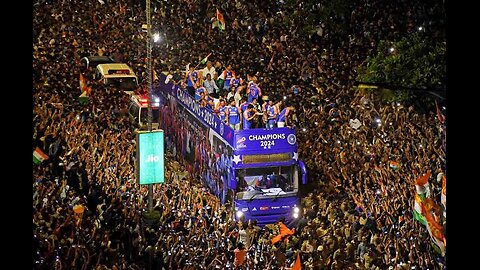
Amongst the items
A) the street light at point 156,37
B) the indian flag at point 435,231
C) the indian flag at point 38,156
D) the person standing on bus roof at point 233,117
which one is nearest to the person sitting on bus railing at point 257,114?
the person standing on bus roof at point 233,117

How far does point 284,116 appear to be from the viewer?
774cm

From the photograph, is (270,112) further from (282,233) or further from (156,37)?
(156,37)

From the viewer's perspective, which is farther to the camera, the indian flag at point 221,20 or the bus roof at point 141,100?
the indian flag at point 221,20

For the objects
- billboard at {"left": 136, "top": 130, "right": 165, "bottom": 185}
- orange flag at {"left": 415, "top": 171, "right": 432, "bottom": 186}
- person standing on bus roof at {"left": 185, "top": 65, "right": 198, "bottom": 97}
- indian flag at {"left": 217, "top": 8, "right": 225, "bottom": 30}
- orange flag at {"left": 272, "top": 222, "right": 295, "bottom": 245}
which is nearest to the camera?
billboard at {"left": 136, "top": 130, "right": 165, "bottom": 185}

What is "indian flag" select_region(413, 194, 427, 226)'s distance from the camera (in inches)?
279

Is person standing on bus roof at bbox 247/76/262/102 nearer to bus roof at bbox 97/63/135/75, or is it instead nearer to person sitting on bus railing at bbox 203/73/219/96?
person sitting on bus railing at bbox 203/73/219/96

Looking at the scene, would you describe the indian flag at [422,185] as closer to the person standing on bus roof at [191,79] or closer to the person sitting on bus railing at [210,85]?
the person sitting on bus railing at [210,85]

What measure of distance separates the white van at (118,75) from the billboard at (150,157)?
756mm

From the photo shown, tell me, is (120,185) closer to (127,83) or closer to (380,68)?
(127,83)

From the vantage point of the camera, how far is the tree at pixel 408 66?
26.2 ft

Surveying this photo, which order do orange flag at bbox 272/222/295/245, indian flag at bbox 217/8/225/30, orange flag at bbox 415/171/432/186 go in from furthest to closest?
indian flag at bbox 217/8/225/30 → orange flag at bbox 415/171/432/186 → orange flag at bbox 272/222/295/245

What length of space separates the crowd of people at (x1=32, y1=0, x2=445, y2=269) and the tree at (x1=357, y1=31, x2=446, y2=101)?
0.45ft

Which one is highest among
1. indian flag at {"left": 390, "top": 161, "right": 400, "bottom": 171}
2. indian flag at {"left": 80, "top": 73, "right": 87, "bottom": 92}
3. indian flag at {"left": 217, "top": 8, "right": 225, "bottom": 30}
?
indian flag at {"left": 217, "top": 8, "right": 225, "bottom": 30}

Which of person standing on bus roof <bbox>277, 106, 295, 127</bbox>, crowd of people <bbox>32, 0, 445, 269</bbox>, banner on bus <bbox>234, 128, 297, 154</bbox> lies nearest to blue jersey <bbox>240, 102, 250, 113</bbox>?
crowd of people <bbox>32, 0, 445, 269</bbox>
